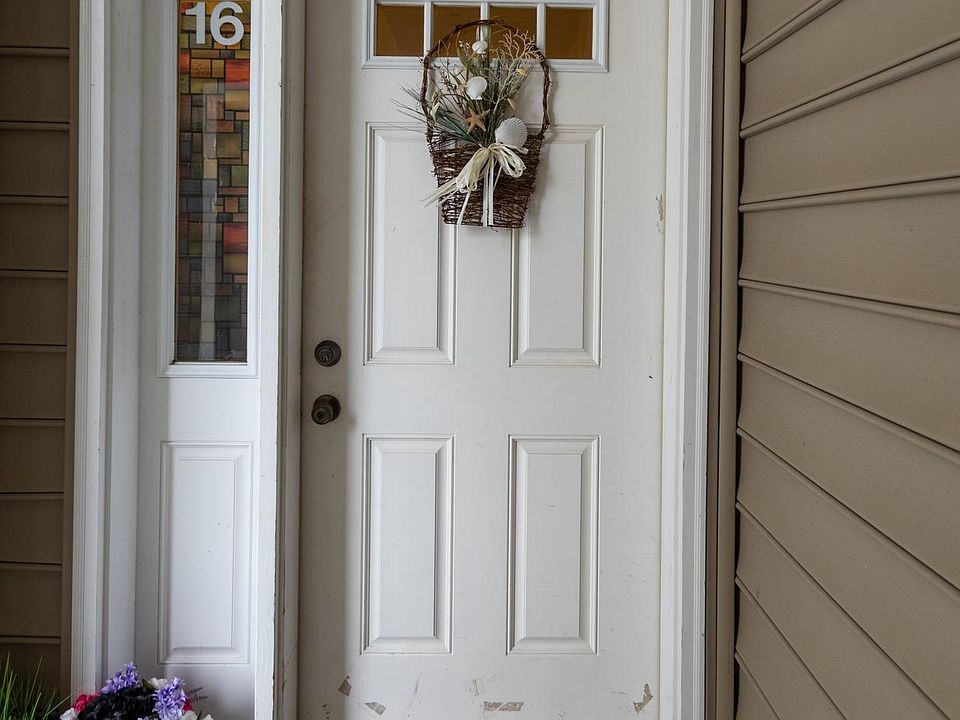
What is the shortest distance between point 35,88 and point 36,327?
0.47 m

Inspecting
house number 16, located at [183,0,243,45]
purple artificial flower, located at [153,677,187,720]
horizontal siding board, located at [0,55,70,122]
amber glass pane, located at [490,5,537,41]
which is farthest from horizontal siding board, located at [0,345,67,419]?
amber glass pane, located at [490,5,537,41]

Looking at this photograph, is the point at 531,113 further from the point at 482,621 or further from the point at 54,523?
the point at 54,523

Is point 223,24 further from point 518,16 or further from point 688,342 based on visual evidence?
point 688,342

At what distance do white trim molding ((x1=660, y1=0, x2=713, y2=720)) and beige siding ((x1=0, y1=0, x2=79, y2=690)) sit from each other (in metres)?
1.19

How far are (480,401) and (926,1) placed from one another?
112 centimetres

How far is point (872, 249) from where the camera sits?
103 centimetres

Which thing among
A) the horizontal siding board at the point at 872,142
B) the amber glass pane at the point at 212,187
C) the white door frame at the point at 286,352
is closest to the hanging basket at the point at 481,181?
the white door frame at the point at 286,352

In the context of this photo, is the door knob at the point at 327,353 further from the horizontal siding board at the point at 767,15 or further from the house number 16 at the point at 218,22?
the horizontal siding board at the point at 767,15

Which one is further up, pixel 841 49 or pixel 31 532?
pixel 841 49

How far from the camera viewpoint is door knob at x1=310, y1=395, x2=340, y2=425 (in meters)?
1.77

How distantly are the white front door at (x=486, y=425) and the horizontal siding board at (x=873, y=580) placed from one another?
20.0 inches

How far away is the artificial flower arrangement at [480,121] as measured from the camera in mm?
1712

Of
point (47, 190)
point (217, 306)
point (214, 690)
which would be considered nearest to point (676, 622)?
point (214, 690)

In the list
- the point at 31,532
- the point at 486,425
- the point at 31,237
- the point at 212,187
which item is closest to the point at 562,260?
the point at 486,425
